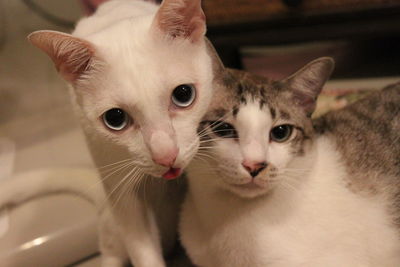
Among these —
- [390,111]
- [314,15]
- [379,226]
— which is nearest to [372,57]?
[314,15]

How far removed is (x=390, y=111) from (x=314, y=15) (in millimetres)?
710

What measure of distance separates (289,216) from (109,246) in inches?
21.0

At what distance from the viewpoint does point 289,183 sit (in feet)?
2.86

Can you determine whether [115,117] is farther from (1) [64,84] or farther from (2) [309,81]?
(1) [64,84]

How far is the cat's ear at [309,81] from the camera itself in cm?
88

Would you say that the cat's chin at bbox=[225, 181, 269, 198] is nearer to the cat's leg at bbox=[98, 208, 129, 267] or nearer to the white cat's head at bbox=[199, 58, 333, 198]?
the white cat's head at bbox=[199, 58, 333, 198]

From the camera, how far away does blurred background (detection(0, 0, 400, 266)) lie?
1.26 meters

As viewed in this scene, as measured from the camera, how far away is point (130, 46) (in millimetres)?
753

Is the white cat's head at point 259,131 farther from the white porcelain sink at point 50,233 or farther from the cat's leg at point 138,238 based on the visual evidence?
the white porcelain sink at point 50,233

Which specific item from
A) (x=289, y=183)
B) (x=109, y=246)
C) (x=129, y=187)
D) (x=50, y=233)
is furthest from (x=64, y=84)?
(x=289, y=183)

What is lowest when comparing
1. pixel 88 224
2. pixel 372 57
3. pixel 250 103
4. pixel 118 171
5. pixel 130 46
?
pixel 88 224

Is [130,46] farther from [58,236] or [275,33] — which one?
[275,33]

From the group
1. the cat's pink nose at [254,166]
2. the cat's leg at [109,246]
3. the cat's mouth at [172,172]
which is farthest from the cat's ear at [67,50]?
the cat's leg at [109,246]

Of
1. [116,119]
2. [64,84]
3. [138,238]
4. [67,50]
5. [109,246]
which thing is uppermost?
[67,50]
